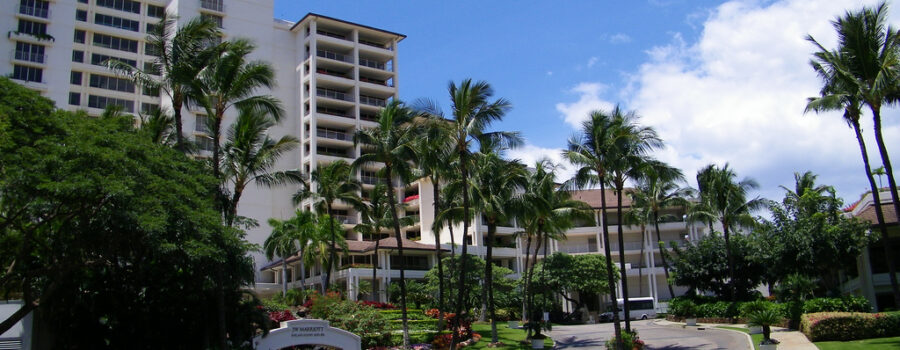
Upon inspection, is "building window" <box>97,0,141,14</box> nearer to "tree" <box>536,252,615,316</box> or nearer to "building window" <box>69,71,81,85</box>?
"building window" <box>69,71,81,85</box>

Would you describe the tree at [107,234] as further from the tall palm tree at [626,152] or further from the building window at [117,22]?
the building window at [117,22]

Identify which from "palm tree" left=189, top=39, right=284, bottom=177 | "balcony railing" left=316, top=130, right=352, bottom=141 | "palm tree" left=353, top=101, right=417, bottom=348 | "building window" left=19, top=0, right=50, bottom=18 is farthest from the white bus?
"building window" left=19, top=0, right=50, bottom=18

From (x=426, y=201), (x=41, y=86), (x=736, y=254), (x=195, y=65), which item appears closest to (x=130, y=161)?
(x=195, y=65)

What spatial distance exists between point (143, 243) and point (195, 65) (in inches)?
293

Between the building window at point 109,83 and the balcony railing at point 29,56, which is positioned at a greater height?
the balcony railing at point 29,56

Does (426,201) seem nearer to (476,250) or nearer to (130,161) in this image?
(476,250)

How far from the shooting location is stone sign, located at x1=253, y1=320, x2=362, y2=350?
79.5ft

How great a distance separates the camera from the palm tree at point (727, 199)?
149 feet

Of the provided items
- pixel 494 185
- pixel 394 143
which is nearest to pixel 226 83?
pixel 394 143

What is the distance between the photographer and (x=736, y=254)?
48344 millimetres

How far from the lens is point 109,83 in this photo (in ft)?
236

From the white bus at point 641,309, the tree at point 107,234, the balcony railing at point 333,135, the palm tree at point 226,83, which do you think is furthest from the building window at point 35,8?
the white bus at point 641,309

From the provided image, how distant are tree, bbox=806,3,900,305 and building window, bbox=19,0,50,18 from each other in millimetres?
70911

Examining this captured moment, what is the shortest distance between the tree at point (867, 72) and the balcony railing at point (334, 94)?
5864cm
